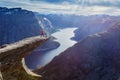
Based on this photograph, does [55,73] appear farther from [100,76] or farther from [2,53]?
[2,53]

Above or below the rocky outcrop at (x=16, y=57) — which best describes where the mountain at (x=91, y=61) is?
below

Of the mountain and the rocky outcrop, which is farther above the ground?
the rocky outcrop

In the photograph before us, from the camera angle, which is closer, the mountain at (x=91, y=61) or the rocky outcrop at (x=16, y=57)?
the rocky outcrop at (x=16, y=57)

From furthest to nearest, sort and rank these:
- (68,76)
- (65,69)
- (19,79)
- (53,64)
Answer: (53,64) < (65,69) < (68,76) < (19,79)

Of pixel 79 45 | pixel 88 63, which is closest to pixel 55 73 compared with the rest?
pixel 88 63

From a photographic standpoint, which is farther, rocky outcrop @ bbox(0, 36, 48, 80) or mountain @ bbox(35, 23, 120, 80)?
mountain @ bbox(35, 23, 120, 80)
